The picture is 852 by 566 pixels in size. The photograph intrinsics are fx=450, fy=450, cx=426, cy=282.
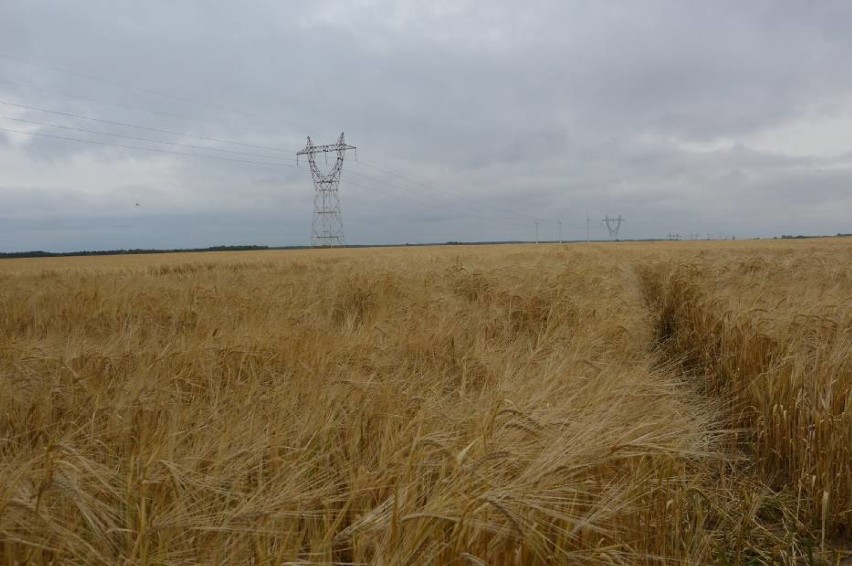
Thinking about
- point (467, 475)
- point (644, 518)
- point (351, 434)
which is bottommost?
point (644, 518)

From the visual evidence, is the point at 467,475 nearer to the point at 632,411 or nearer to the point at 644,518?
the point at 644,518

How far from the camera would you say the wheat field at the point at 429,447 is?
126 centimetres

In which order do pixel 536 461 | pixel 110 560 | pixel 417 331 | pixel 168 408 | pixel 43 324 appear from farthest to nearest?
1. pixel 43 324
2. pixel 417 331
3. pixel 168 408
4. pixel 536 461
5. pixel 110 560

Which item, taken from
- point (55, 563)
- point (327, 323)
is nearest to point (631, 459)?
point (55, 563)

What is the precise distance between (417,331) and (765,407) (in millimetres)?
2512

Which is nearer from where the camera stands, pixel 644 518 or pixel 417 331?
pixel 644 518

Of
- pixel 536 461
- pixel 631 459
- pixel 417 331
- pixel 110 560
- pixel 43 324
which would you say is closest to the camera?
pixel 110 560

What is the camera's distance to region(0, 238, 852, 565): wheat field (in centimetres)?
126

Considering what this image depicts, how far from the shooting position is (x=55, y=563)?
3.78ft

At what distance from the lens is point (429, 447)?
1.72 meters

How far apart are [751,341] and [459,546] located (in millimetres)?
3232

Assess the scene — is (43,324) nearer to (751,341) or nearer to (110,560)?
(110,560)

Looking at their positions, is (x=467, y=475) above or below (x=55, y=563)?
above

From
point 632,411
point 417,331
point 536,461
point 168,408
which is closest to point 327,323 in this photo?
point 417,331
